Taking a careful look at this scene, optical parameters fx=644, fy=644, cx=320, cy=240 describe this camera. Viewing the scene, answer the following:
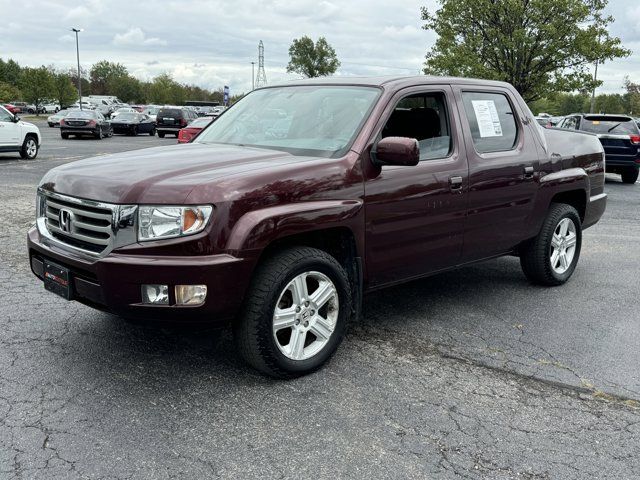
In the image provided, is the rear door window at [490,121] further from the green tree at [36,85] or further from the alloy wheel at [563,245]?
the green tree at [36,85]

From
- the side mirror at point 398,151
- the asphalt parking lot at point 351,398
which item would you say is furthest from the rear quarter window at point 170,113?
the side mirror at point 398,151

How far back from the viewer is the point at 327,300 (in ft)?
12.7

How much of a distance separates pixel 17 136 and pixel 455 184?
52.6ft

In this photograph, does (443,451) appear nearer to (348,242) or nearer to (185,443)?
(185,443)

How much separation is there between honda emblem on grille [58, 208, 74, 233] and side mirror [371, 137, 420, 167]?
6.06 ft

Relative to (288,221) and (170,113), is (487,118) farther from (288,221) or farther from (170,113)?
(170,113)

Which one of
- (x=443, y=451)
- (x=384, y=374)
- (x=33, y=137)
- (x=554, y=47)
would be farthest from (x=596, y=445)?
(x=554, y=47)

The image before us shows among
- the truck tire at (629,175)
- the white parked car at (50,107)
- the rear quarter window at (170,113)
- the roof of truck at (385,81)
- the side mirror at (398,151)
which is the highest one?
the white parked car at (50,107)

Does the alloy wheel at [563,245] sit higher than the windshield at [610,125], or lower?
lower

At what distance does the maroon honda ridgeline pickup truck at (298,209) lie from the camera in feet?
10.9

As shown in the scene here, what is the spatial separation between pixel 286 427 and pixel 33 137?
17.5 meters

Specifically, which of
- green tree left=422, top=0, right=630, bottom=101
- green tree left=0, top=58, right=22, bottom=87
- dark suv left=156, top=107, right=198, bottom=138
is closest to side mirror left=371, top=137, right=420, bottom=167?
green tree left=422, top=0, right=630, bottom=101

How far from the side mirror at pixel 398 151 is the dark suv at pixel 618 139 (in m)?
13.1

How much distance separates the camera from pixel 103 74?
128 meters
